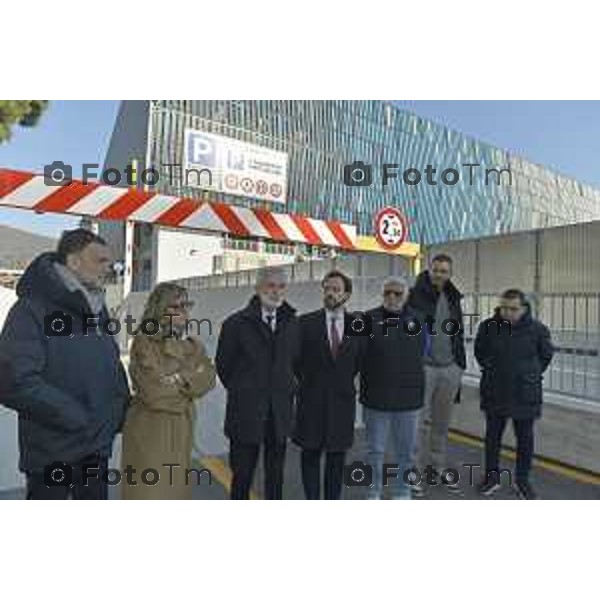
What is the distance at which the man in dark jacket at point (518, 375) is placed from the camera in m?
4.12

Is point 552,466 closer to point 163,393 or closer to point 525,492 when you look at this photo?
point 525,492

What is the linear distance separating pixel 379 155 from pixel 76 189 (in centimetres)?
1177

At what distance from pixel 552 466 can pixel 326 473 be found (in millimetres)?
2517

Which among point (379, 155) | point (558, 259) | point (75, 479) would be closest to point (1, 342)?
point (75, 479)

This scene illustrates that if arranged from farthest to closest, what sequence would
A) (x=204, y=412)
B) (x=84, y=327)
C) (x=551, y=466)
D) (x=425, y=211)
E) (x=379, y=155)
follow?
(x=379, y=155) < (x=425, y=211) < (x=204, y=412) < (x=551, y=466) < (x=84, y=327)

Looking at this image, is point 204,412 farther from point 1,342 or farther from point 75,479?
point 1,342

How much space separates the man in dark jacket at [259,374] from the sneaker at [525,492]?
1.94 m

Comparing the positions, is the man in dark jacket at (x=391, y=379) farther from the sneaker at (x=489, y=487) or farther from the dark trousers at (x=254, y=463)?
the sneaker at (x=489, y=487)

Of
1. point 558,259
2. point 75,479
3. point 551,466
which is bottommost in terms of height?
point 551,466

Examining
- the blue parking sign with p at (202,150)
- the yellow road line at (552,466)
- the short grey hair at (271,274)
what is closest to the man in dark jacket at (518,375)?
the yellow road line at (552,466)

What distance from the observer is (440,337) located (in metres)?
A: 4.24

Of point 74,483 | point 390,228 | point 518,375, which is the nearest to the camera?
point 74,483

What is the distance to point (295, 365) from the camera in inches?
141

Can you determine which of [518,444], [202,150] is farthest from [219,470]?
[202,150]
